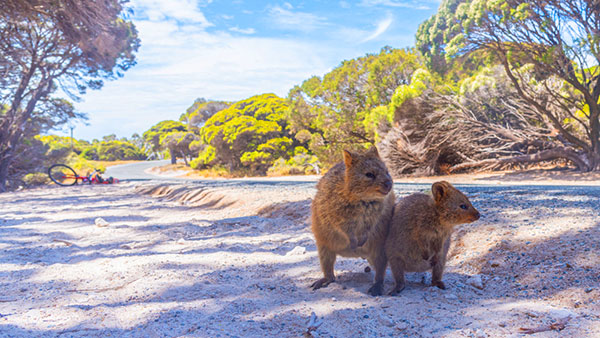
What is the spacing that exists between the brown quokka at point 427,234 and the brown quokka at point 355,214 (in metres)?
0.14

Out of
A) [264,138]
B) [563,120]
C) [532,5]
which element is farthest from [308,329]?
[264,138]

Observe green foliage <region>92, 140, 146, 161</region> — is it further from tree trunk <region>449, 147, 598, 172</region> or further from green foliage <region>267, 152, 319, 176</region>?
tree trunk <region>449, 147, 598, 172</region>

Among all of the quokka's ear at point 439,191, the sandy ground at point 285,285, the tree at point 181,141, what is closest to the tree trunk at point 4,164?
the sandy ground at point 285,285

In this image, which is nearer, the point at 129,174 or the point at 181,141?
the point at 129,174

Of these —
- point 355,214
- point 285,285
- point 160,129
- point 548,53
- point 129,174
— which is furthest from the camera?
point 160,129

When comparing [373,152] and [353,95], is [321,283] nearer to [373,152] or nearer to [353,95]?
[373,152]

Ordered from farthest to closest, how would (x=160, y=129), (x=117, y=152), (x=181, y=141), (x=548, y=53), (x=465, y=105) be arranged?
(x=117, y=152)
(x=160, y=129)
(x=181, y=141)
(x=465, y=105)
(x=548, y=53)

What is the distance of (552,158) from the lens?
17.5m

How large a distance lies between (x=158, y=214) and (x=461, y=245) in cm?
637

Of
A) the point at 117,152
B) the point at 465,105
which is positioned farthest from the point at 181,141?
the point at 465,105

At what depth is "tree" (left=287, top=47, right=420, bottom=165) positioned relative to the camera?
79.9 feet

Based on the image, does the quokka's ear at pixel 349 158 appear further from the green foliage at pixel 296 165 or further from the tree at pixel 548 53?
the green foliage at pixel 296 165

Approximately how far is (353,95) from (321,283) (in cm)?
2386

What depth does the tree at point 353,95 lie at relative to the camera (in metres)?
24.3
